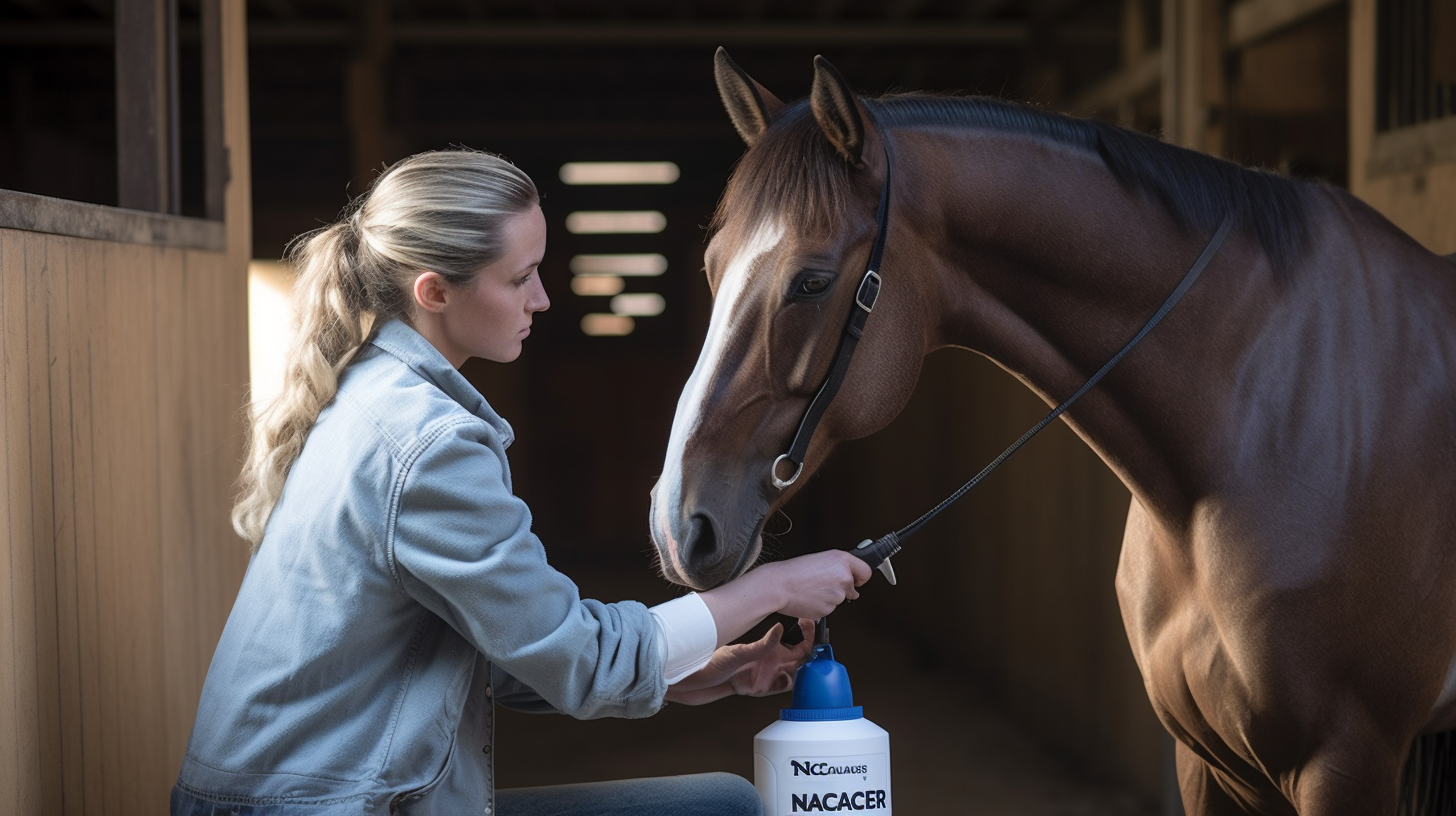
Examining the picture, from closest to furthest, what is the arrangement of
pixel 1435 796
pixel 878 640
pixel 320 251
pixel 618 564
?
pixel 320 251, pixel 1435 796, pixel 878 640, pixel 618 564

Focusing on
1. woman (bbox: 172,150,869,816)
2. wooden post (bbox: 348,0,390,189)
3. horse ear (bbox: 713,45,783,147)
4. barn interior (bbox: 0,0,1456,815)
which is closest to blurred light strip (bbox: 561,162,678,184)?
barn interior (bbox: 0,0,1456,815)

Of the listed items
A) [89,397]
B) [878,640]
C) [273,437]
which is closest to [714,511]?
A: [273,437]

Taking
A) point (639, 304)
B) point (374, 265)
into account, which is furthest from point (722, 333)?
point (639, 304)

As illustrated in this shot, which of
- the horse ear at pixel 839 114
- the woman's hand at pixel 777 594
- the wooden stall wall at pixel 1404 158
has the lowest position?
the woman's hand at pixel 777 594

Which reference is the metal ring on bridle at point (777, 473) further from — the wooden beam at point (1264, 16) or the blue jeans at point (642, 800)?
the wooden beam at point (1264, 16)

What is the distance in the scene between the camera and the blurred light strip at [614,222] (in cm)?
978

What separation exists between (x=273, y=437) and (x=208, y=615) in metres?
1.08

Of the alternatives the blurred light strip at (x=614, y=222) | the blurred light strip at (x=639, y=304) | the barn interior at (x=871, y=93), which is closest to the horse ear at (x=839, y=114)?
the barn interior at (x=871, y=93)

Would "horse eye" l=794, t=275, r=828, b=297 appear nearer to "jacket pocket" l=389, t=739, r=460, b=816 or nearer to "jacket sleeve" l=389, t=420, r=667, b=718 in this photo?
"jacket sleeve" l=389, t=420, r=667, b=718

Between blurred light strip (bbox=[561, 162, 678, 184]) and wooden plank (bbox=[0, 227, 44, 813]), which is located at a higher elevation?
blurred light strip (bbox=[561, 162, 678, 184])

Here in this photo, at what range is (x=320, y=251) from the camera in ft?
4.47

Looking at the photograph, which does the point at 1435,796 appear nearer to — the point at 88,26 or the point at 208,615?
the point at 208,615

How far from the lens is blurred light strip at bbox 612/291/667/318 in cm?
1084

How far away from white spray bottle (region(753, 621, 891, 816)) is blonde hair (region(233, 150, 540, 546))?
23.0 inches
